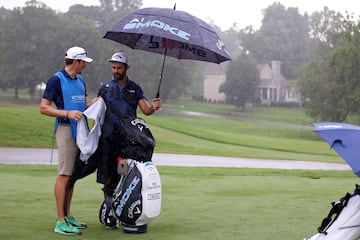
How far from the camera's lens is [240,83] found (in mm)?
58406

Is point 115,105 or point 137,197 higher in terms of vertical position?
point 115,105

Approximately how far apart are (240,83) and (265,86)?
5869 millimetres

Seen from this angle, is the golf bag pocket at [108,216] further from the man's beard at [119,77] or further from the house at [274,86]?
the house at [274,86]

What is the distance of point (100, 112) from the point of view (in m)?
6.52

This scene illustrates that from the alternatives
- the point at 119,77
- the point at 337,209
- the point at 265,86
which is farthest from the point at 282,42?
the point at 337,209

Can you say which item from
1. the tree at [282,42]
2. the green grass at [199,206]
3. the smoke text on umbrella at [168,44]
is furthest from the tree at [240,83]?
the smoke text on umbrella at [168,44]

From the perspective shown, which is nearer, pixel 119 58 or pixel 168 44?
pixel 119 58

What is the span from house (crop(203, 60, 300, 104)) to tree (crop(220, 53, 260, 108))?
5.48ft

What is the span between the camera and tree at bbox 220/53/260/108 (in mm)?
58219

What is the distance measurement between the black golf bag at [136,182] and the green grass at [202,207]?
0.17m

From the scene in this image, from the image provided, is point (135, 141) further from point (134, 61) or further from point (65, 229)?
point (134, 61)

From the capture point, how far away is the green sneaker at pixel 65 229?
629cm

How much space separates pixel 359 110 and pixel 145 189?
1549 inches

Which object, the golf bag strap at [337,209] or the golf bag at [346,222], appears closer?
the golf bag at [346,222]
